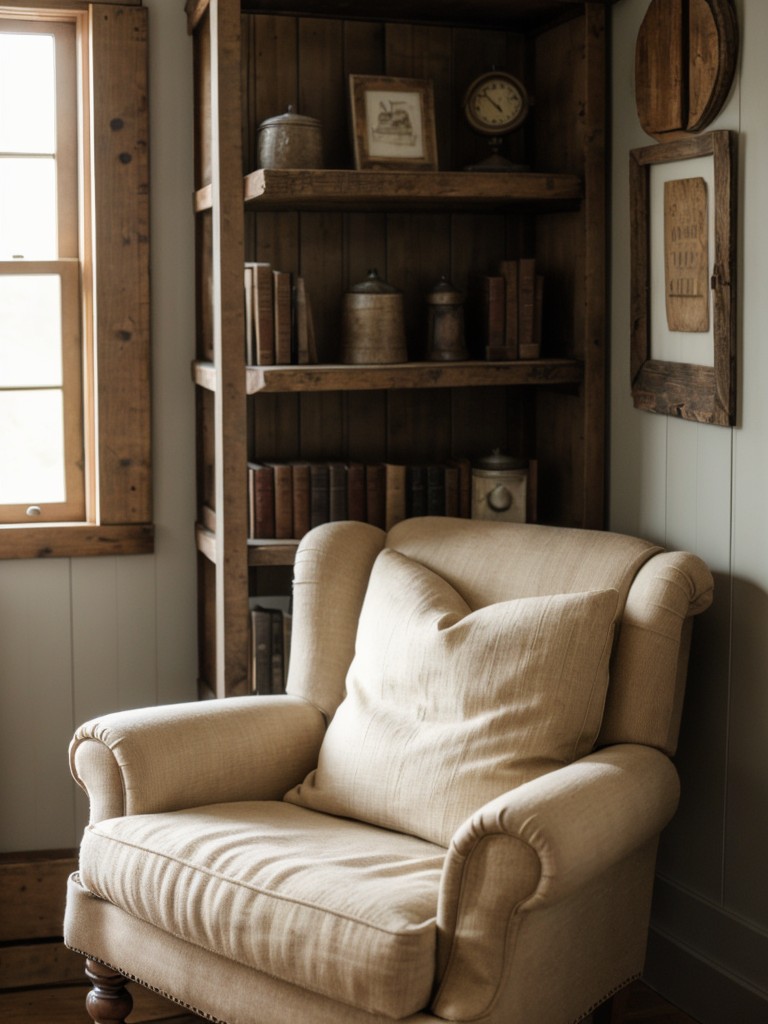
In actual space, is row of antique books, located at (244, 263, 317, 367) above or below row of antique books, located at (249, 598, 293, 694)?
Answer: above

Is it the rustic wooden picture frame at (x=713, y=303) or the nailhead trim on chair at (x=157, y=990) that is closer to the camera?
the nailhead trim on chair at (x=157, y=990)

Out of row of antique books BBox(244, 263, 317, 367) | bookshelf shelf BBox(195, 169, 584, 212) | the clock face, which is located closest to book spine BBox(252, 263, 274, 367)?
row of antique books BBox(244, 263, 317, 367)

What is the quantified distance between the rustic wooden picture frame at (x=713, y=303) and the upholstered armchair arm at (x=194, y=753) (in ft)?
3.20

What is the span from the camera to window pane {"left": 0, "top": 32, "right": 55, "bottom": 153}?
293cm

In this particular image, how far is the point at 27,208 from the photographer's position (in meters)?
3.00

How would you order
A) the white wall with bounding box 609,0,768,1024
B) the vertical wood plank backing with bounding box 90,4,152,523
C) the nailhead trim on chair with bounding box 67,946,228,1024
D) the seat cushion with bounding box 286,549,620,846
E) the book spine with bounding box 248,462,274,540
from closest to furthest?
the nailhead trim on chair with bounding box 67,946,228,1024 < the seat cushion with bounding box 286,549,620,846 < the white wall with bounding box 609,0,768,1024 < the book spine with bounding box 248,462,274,540 < the vertical wood plank backing with bounding box 90,4,152,523

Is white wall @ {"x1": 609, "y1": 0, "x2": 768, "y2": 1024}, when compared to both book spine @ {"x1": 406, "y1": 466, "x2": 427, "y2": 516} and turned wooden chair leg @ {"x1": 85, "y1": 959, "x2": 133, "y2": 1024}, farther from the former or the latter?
turned wooden chair leg @ {"x1": 85, "y1": 959, "x2": 133, "y2": 1024}

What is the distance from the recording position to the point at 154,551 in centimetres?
307

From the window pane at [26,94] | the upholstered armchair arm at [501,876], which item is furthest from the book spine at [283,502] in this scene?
the upholstered armchair arm at [501,876]

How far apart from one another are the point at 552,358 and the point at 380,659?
3.21 feet

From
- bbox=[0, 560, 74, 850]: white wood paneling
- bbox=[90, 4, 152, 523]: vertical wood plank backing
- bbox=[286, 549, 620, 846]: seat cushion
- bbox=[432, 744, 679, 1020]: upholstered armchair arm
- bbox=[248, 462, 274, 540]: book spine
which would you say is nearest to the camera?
bbox=[432, 744, 679, 1020]: upholstered armchair arm

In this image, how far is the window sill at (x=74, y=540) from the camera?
9.76 ft

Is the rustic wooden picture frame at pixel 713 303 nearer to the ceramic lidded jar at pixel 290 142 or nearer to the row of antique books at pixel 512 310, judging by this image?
the row of antique books at pixel 512 310

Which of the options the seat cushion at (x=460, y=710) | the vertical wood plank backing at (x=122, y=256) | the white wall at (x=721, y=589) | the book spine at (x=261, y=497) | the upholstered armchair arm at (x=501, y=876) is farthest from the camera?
the vertical wood plank backing at (x=122, y=256)
